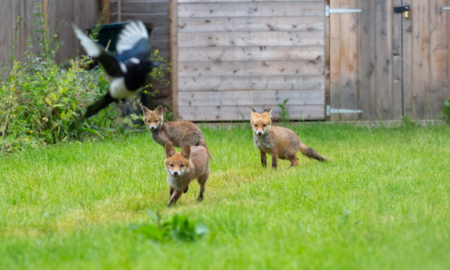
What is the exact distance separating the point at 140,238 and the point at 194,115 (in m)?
6.79

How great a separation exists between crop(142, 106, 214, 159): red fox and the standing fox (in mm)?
713

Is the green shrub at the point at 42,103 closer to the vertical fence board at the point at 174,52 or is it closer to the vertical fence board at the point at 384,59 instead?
the vertical fence board at the point at 174,52

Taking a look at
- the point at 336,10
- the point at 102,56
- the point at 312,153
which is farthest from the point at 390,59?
the point at 102,56

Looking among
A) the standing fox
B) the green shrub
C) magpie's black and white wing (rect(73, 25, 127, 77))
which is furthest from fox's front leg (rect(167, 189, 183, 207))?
the green shrub

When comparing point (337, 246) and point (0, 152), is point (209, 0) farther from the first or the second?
point (337, 246)

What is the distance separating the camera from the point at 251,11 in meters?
9.72

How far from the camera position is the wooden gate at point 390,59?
9648 millimetres

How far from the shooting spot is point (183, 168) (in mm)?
3994

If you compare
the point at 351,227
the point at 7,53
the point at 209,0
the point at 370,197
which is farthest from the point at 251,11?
the point at 351,227

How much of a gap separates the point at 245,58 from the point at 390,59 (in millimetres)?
2962

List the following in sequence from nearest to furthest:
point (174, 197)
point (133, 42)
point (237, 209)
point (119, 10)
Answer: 1. point (133, 42)
2. point (237, 209)
3. point (174, 197)
4. point (119, 10)

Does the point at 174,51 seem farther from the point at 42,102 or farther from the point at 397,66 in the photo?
the point at 397,66

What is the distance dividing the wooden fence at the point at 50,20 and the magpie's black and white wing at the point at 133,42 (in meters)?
5.03

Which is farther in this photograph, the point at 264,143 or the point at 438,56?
the point at 438,56
